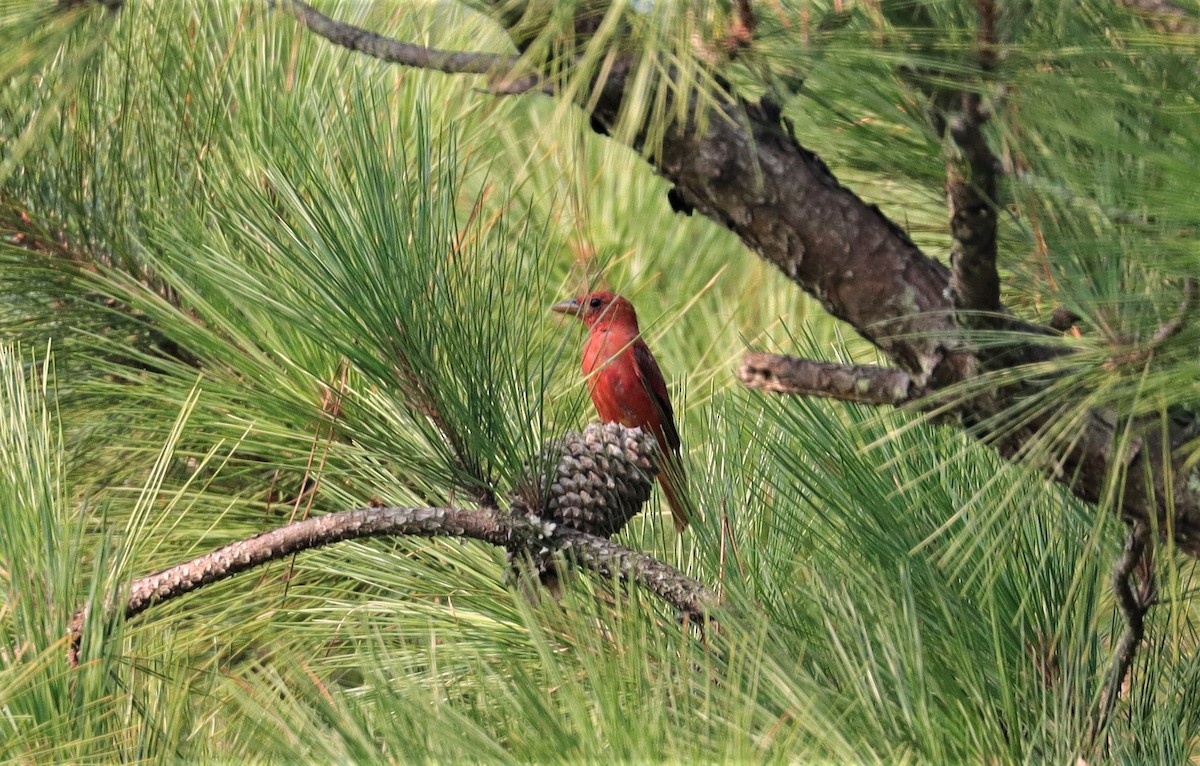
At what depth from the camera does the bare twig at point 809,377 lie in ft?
2.60

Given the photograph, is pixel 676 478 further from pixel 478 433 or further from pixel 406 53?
pixel 406 53

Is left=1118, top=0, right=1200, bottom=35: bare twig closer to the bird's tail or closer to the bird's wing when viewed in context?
the bird's tail

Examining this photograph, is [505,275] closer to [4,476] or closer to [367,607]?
[367,607]

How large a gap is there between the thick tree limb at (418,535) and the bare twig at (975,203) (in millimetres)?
337

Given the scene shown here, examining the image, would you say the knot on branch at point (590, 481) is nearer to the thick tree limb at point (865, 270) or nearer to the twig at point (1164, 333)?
the thick tree limb at point (865, 270)

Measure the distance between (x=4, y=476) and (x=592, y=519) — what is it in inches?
20.4

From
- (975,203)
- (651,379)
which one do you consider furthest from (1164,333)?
(651,379)

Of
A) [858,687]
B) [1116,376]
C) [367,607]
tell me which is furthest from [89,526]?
[1116,376]

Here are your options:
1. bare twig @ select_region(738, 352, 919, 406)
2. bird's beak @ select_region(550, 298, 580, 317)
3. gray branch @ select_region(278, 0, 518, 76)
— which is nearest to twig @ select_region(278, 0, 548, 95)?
gray branch @ select_region(278, 0, 518, 76)

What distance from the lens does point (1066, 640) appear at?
1.02 meters

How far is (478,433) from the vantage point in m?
1.11

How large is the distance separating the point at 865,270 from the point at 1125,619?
35cm

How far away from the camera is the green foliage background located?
0.78 m

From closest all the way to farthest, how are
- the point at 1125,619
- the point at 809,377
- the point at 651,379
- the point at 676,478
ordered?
the point at 809,377
the point at 1125,619
the point at 676,478
the point at 651,379
